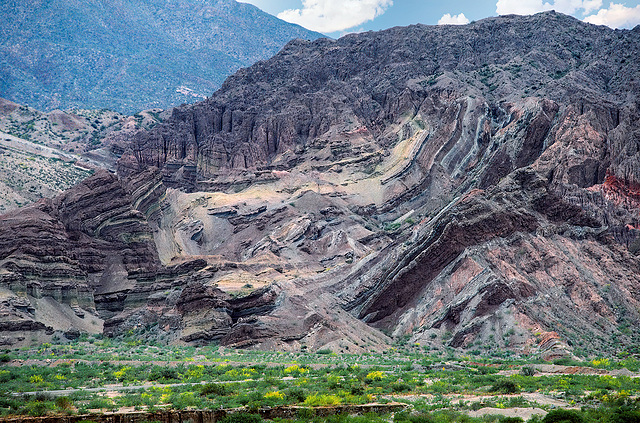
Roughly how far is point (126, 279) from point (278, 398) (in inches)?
2153

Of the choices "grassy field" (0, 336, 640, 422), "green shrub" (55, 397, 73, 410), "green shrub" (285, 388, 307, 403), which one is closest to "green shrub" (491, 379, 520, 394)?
"grassy field" (0, 336, 640, 422)

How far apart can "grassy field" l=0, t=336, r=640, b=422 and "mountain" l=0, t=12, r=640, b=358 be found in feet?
26.7

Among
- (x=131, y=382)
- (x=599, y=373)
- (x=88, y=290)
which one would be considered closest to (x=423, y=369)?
(x=599, y=373)

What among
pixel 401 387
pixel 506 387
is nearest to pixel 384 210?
pixel 401 387

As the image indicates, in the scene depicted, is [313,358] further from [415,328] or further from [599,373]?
[599,373]

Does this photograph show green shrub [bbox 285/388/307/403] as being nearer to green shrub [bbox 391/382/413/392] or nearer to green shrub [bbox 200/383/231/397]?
green shrub [bbox 200/383/231/397]

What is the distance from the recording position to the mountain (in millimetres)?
71750

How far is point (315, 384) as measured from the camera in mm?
43750

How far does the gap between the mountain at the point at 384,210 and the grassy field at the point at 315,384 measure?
8.13 m

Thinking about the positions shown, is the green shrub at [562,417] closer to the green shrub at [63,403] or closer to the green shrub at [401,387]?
the green shrub at [401,387]

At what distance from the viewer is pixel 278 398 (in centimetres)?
3797

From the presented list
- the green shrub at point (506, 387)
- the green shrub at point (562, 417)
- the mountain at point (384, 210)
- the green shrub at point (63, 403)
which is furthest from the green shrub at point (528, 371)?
the green shrub at point (63, 403)

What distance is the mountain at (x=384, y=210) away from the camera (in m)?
71.8

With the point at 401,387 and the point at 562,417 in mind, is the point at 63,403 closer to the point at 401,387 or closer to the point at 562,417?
the point at 401,387
